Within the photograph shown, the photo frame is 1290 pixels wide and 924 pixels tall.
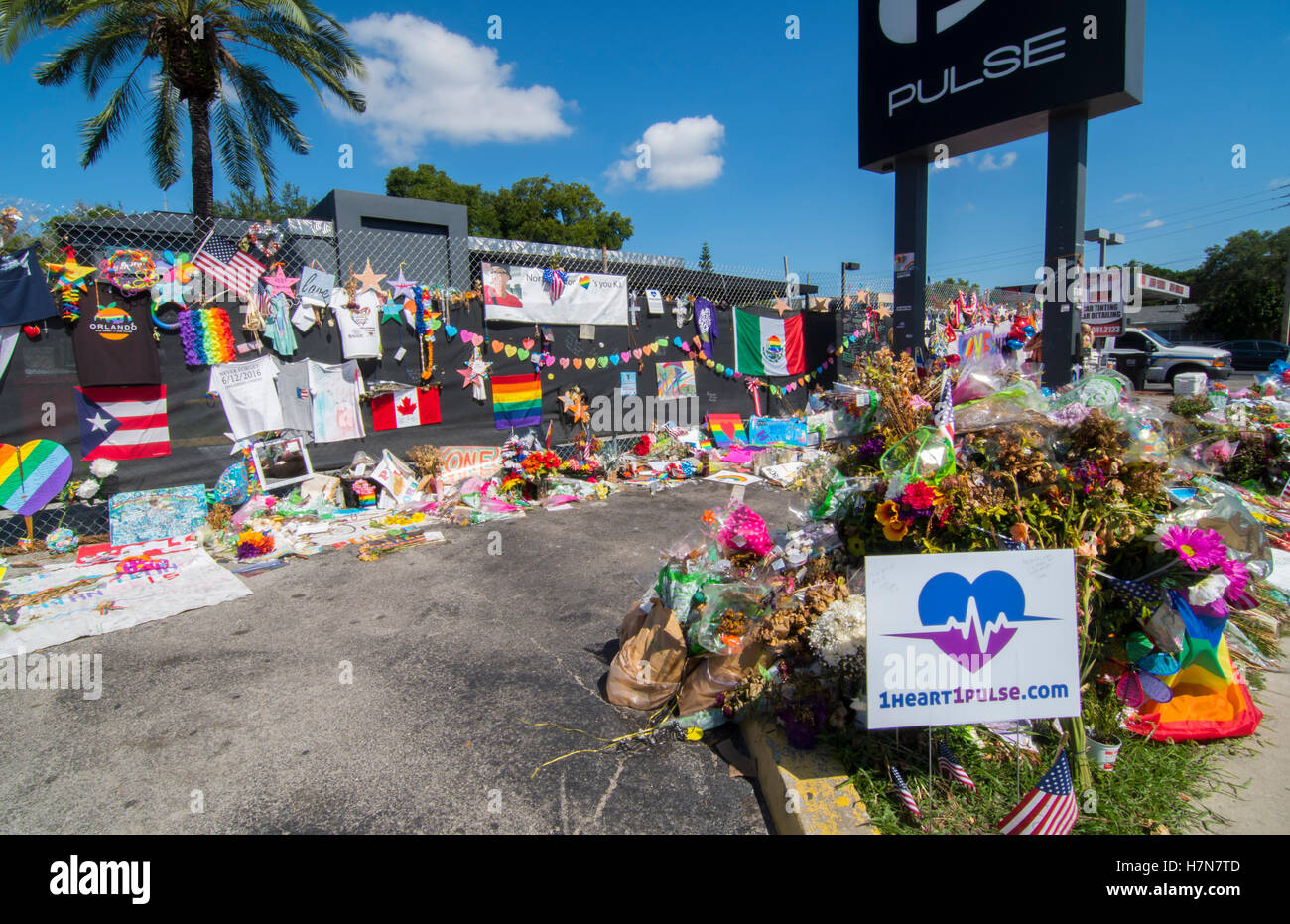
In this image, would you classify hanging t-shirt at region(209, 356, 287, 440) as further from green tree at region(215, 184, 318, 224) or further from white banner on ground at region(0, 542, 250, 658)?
green tree at region(215, 184, 318, 224)

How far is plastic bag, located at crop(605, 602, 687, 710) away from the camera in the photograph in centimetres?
335

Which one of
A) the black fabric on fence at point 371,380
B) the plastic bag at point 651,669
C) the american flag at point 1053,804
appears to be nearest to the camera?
the american flag at point 1053,804

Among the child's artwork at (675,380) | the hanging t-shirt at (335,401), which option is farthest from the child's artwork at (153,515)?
the child's artwork at (675,380)

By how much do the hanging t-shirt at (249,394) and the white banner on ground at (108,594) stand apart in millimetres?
1786

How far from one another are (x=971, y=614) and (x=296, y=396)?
24.9 feet

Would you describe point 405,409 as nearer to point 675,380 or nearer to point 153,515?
point 153,515

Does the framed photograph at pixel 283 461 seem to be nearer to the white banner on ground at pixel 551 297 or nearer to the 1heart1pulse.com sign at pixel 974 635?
the white banner on ground at pixel 551 297

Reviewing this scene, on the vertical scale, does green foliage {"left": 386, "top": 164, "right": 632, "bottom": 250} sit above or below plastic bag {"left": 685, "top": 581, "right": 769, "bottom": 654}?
above

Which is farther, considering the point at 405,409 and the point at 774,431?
the point at 774,431

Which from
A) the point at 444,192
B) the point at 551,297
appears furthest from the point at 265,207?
the point at 551,297

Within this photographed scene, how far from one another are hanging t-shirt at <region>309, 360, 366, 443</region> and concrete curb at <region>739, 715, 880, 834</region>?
6744 mm

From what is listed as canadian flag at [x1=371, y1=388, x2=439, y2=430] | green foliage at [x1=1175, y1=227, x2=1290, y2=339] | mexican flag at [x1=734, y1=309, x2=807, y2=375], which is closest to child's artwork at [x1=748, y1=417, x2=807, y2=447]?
mexican flag at [x1=734, y1=309, x2=807, y2=375]

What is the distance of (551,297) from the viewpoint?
931cm

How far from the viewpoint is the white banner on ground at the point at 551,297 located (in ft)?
28.9
